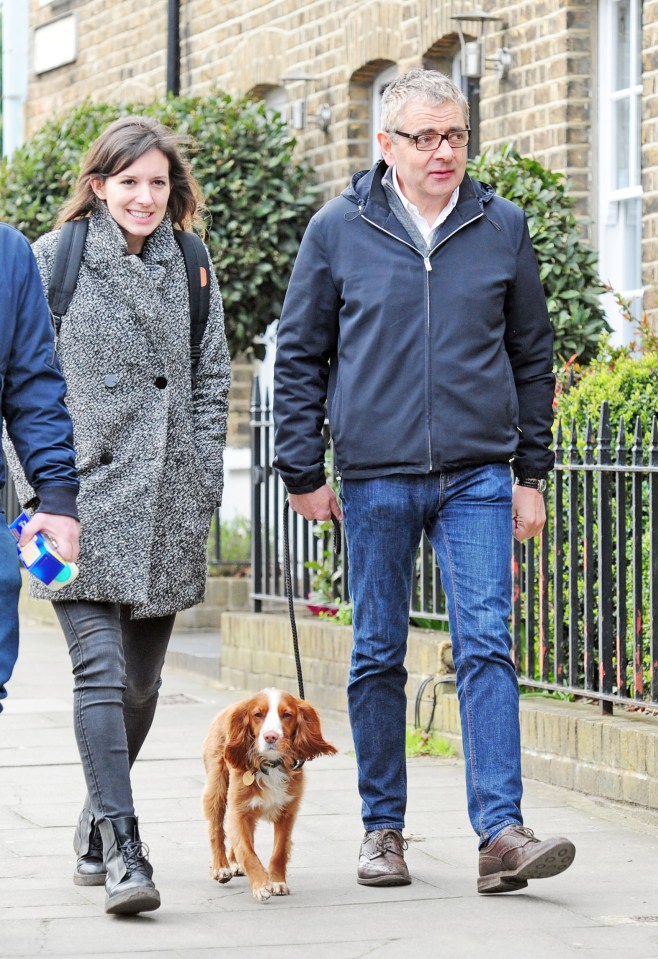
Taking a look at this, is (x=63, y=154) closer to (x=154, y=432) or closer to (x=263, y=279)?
(x=263, y=279)

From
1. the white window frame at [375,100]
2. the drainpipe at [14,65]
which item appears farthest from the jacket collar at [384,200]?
the drainpipe at [14,65]

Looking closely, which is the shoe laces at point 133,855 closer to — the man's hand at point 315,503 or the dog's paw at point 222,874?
the dog's paw at point 222,874

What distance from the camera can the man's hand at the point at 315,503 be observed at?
16.8 ft

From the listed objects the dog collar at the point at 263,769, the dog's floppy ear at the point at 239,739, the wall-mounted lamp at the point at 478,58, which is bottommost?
the dog collar at the point at 263,769

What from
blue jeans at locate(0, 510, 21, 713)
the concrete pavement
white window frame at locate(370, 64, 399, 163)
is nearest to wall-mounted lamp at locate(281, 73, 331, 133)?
white window frame at locate(370, 64, 399, 163)

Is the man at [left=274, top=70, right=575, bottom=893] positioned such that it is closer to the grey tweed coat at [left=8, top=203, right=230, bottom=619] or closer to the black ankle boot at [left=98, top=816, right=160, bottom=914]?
the grey tweed coat at [left=8, top=203, right=230, bottom=619]

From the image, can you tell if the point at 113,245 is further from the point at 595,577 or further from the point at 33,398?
the point at 595,577

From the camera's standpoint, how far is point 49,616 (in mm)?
13102

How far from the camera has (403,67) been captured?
11.4 meters

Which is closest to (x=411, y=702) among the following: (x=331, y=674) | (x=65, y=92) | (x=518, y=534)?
(x=331, y=674)

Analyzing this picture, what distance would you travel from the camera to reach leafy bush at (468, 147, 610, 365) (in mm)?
8750

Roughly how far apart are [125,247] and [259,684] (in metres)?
4.43

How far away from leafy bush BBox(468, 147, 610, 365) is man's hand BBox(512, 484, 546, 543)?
329 centimetres

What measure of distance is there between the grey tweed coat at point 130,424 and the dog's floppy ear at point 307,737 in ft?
1.59
